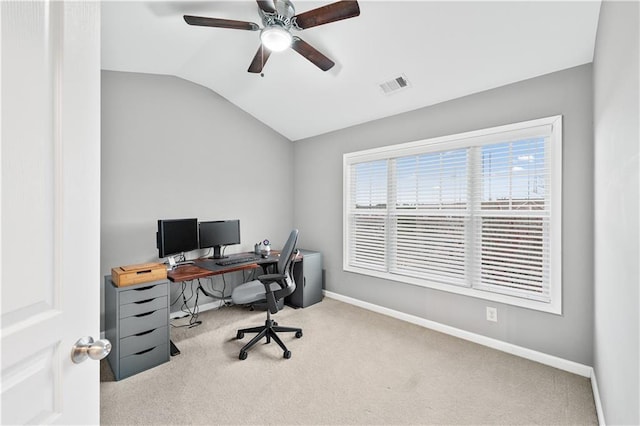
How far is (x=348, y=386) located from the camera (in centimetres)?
217

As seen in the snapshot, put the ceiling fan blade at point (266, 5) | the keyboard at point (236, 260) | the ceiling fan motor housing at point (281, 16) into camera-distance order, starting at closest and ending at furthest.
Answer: the ceiling fan blade at point (266, 5) < the ceiling fan motor housing at point (281, 16) < the keyboard at point (236, 260)

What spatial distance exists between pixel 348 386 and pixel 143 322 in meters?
1.70

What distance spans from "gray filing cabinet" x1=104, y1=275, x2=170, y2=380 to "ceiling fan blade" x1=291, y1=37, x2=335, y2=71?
2.19 metres

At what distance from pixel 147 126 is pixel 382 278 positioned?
10.5ft

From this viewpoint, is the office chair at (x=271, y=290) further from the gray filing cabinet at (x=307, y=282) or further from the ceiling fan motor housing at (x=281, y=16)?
the ceiling fan motor housing at (x=281, y=16)

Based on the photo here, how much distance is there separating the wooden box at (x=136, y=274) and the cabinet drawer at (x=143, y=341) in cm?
42

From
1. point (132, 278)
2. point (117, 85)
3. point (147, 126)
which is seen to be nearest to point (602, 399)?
point (132, 278)

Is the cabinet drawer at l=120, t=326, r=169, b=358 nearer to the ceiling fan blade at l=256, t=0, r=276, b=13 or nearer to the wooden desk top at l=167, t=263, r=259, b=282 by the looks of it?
the wooden desk top at l=167, t=263, r=259, b=282

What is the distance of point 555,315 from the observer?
2395 mm

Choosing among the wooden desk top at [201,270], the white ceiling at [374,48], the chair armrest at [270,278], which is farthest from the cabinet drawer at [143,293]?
the white ceiling at [374,48]

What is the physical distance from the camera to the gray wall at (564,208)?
89.0 inches

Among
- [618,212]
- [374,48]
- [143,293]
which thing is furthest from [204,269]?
[618,212]

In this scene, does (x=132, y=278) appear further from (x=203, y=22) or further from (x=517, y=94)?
(x=517, y=94)

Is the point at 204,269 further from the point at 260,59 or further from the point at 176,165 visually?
the point at 260,59
